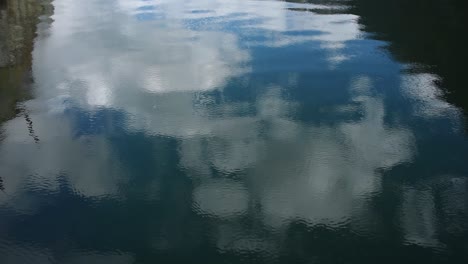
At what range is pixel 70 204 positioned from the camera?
17.4ft

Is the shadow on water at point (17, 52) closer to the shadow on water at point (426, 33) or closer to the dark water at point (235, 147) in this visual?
the dark water at point (235, 147)

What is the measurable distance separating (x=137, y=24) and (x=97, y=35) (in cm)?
130

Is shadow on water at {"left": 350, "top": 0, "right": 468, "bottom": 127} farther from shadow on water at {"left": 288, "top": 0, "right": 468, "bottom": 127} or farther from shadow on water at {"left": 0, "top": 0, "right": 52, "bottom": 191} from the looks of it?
shadow on water at {"left": 0, "top": 0, "right": 52, "bottom": 191}

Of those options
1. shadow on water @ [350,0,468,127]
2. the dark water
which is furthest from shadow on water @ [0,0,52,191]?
shadow on water @ [350,0,468,127]

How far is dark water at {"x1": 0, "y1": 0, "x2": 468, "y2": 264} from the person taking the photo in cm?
475

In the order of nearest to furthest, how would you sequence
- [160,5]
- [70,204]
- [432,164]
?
[70,204] < [432,164] < [160,5]

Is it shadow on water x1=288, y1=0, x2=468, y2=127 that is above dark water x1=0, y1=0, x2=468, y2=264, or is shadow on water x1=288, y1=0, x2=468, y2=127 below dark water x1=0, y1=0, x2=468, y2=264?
above

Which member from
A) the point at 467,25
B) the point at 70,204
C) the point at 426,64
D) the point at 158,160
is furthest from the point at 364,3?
the point at 70,204

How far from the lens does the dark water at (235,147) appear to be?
187 inches

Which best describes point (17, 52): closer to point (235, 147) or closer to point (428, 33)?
point (235, 147)

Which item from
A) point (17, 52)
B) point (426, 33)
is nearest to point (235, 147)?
point (17, 52)

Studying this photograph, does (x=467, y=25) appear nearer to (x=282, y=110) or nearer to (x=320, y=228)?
(x=282, y=110)

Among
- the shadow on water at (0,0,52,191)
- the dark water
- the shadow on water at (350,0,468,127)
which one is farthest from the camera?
the shadow on water at (350,0,468,127)

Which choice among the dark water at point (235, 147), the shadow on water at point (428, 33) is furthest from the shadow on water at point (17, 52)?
the shadow on water at point (428, 33)
